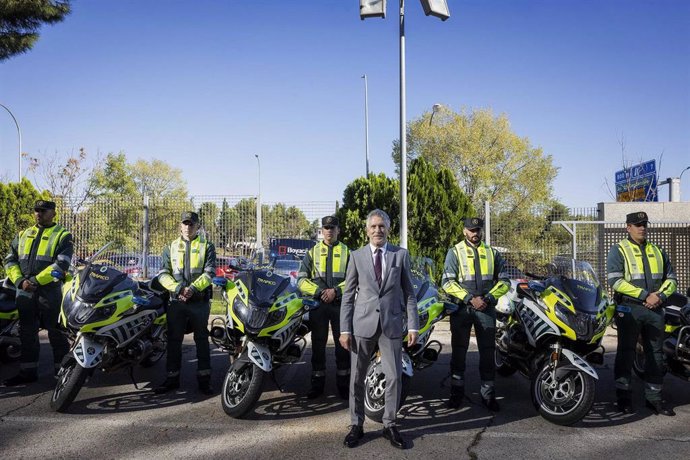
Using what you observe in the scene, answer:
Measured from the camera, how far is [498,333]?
6.10 metres

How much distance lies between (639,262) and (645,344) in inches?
30.3

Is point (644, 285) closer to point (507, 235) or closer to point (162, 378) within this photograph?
point (162, 378)

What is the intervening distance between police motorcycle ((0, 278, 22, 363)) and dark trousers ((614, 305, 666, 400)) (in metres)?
6.27

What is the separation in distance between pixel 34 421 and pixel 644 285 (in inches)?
217

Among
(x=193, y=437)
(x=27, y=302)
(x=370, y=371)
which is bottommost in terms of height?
(x=193, y=437)

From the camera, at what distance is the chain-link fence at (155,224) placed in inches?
508

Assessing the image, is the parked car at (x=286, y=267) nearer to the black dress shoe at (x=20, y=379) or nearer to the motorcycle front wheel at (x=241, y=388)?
the motorcycle front wheel at (x=241, y=388)

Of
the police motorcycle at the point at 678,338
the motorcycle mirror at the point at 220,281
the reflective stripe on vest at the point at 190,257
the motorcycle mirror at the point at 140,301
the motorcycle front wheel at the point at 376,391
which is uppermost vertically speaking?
the reflective stripe on vest at the point at 190,257

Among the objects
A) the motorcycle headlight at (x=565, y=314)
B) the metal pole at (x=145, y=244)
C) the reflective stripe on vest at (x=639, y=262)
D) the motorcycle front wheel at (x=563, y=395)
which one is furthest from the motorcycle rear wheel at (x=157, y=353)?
the metal pole at (x=145, y=244)

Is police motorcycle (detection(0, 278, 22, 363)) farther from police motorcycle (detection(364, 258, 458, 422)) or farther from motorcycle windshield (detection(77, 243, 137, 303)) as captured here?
police motorcycle (detection(364, 258, 458, 422))

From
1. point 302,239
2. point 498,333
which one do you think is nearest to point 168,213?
point 302,239

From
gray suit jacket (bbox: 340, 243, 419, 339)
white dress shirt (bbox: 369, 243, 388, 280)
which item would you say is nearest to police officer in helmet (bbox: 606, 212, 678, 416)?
gray suit jacket (bbox: 340, 243, 419, 339)

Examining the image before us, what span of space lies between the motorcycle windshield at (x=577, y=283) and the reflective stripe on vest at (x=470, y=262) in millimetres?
572

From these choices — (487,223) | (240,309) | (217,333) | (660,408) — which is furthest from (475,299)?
(487,223)
